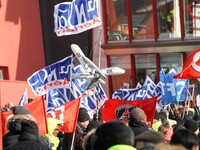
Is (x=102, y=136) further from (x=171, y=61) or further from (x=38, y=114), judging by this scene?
(x=171, y=61)

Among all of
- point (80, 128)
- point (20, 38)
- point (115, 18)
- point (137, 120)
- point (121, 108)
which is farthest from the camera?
point (115, 18)

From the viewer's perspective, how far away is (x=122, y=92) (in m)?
18.0

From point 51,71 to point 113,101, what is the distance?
1.24m

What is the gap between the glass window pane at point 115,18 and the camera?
27.1 m

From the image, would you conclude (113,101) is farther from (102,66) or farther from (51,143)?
(102,66)

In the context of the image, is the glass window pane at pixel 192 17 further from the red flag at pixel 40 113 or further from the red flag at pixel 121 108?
the red flag at pixel 40 113

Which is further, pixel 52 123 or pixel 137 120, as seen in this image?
pixel 52 123

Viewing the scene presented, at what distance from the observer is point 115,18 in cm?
2720

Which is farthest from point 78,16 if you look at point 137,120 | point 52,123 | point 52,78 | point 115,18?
point 115,18

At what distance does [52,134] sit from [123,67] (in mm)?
15347

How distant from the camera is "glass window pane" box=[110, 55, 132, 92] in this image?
26.7m

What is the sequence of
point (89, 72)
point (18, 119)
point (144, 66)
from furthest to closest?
1. point (144, 66)
2. point (89, 72)
3. point (18, 119)

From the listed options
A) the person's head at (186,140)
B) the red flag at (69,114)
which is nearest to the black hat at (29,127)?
the person's head at (186,140)

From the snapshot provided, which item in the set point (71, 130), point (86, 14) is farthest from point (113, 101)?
point (86, 14)
